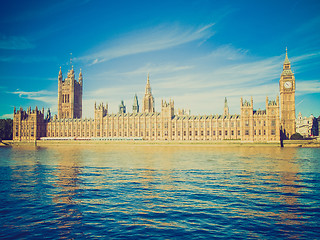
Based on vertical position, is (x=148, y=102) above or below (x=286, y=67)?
below

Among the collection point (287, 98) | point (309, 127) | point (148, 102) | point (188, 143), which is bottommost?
point (188, 143)

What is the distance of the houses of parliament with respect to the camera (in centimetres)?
10906

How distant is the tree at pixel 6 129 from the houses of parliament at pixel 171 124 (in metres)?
5.16

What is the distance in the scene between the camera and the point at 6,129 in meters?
143

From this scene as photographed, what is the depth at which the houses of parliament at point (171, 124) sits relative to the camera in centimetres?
10906

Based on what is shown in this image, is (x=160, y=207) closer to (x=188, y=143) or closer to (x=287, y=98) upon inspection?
(x=188, y=143)

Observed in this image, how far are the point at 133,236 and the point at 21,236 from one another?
6.46 metres

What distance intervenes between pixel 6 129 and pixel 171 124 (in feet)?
303

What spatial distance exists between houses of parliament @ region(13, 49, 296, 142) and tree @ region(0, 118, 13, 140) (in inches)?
203

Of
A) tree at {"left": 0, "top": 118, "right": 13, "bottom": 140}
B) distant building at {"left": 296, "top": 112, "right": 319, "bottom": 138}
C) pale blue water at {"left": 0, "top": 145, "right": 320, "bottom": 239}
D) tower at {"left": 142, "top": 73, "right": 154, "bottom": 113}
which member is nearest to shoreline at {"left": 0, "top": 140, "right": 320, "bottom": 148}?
tree at {"left": 0, "top": 118, "right": 13, "bottom": 140}

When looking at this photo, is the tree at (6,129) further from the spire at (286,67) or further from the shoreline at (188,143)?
the spire at (286,67)

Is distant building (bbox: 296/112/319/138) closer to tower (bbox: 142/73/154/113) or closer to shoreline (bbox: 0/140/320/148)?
shoreline (bbox: 0/140/320/148)

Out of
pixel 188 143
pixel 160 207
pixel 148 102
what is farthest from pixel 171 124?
pixel 160 207

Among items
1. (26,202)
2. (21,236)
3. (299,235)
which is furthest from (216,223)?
(26,202)
